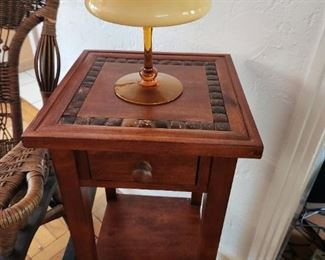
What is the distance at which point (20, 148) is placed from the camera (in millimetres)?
655

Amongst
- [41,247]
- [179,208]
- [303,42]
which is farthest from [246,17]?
[41,247]

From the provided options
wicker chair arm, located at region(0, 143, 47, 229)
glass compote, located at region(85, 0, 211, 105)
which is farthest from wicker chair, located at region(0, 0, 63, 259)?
glass compote, located at region(85, 0, 211, 105)

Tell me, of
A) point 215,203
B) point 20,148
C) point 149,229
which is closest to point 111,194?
point 149,229

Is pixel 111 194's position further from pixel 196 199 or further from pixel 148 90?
pixel 148 90

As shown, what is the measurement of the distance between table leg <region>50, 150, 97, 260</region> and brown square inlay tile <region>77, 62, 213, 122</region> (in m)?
0.09

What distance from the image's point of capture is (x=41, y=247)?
1170mm

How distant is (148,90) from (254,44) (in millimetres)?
323

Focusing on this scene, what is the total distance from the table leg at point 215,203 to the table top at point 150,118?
5cm

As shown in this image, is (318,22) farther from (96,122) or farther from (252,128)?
(96,122)

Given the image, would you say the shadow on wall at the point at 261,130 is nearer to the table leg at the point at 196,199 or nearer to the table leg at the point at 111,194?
the table leg at the point at 196,199

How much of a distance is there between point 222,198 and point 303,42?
41 cm

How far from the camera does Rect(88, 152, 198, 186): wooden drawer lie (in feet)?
1.75

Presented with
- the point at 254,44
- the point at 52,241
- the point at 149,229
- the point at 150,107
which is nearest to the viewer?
the point at 150,107

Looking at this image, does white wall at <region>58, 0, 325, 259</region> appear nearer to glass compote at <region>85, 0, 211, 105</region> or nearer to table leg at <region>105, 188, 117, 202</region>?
glass compote at <region>85, 0, 211, 105</region>
